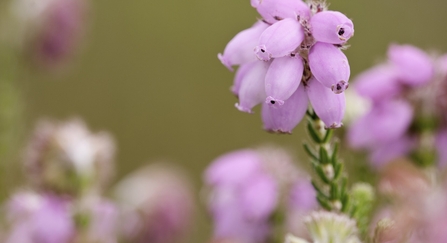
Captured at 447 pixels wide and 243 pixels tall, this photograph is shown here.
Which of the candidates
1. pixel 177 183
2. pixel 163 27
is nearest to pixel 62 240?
pixel 177 183

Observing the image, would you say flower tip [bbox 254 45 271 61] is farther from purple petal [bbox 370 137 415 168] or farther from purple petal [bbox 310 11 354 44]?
purple petal [bbox 370 137 415 168]

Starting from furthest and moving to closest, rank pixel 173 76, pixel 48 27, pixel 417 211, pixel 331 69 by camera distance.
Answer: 1. pixel 173 76
2. pixel 48 27
3. pixel 331 69
4. pixel 417 211

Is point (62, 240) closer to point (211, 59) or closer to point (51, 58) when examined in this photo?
point (51, 58)

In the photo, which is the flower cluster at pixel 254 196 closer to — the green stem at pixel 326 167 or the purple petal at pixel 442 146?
the purple petal at pixel 442 146

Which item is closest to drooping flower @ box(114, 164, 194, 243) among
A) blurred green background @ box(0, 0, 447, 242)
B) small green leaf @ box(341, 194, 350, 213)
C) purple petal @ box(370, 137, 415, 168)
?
purple petal @ box(370, 137, 415, 168)

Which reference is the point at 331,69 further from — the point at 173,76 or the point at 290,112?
the point at 173,76

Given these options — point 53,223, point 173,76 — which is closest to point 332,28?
point 53,223
